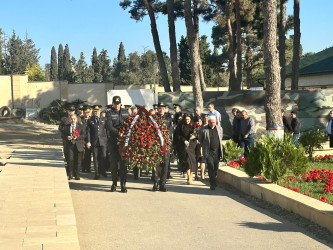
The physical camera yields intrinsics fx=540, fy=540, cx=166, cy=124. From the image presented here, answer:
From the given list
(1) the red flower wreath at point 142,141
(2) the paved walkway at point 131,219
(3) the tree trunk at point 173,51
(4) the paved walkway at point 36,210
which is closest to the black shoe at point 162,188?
(2) the paved walkway at point 131,219

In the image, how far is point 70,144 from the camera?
13.9 m

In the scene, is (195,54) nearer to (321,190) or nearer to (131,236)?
(321,190)

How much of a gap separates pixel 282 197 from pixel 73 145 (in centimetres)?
632

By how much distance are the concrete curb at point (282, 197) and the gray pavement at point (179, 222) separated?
1.13ft

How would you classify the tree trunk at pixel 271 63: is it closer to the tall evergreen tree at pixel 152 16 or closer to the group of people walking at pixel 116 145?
the group of people walking at pixel 116 145

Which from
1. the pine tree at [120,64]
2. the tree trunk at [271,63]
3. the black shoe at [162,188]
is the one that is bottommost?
the black shoe at [162,188]

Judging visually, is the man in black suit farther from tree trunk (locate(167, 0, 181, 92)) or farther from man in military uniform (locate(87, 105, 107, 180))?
tree trunk (locate(167, 0, 181, 92))

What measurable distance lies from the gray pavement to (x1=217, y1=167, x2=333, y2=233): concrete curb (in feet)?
1.13

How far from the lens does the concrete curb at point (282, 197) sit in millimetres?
7988

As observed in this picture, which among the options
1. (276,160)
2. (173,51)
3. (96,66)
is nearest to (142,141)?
(276,160)

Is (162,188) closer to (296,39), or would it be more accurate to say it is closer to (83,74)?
(296,39)

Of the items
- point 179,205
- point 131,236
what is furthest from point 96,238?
point 179,205

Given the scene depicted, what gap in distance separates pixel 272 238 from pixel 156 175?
5092 millimetres

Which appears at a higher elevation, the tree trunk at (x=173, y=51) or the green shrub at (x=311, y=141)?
the tree trunk at (x=173, y=51)
